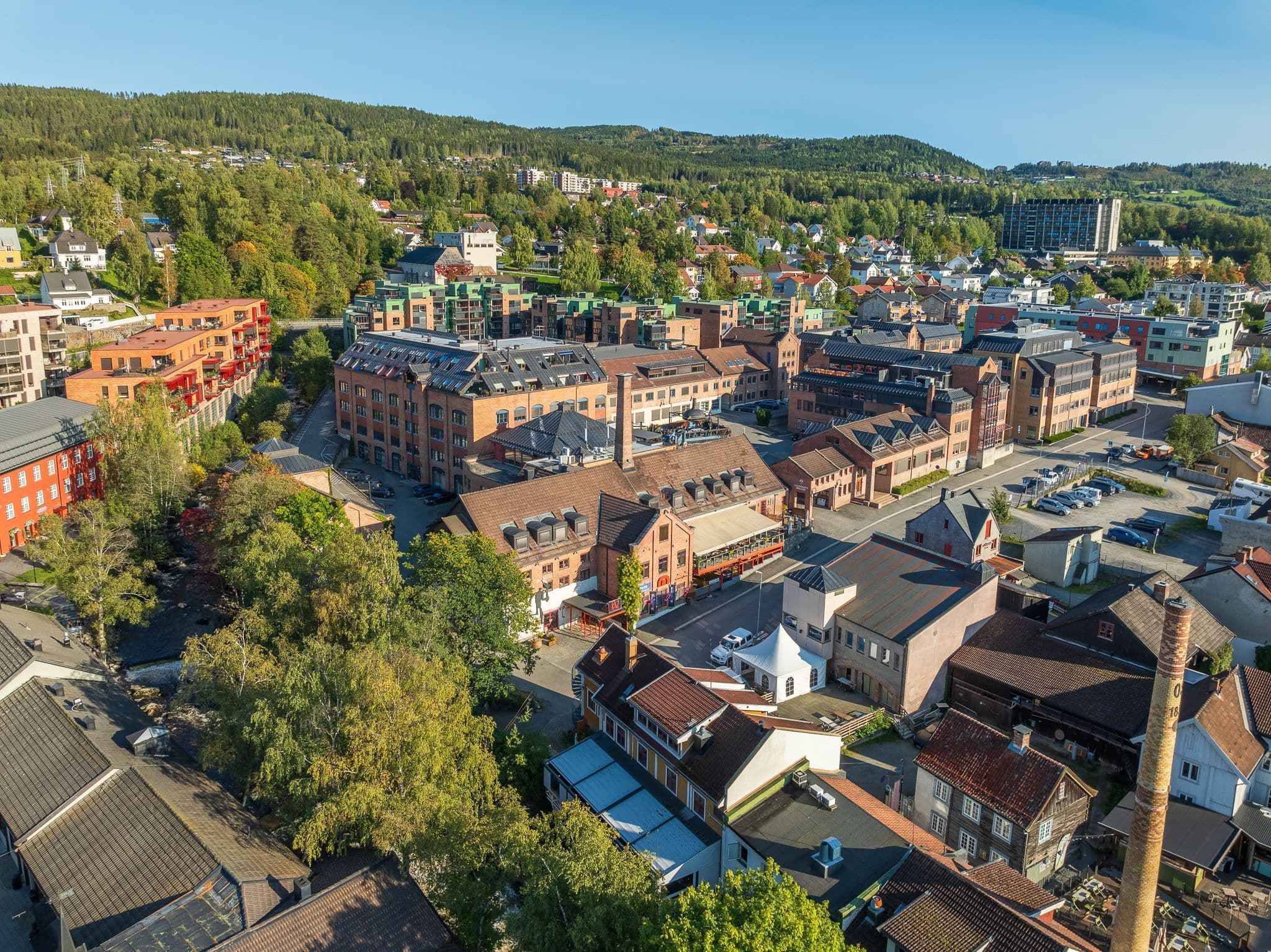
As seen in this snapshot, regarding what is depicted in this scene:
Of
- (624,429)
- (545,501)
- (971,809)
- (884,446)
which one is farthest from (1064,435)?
(971,809)

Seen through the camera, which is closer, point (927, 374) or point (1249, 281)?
point (927, 374)

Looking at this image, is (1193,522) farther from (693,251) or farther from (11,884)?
(693,251)

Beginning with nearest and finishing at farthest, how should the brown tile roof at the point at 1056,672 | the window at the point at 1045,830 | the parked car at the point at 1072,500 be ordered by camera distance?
the window at the point at 1045,830
the brown tile roof at the point at 1056,672
the parked car at the point at 1072,500

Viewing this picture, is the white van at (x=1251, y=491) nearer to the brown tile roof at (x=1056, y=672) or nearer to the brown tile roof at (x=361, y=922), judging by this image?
the brown tile roof at (x=1056, y=672)

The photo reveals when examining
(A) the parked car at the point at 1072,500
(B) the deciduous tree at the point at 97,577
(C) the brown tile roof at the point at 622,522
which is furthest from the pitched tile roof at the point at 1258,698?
(B) the deciduous tree at the point at 97,577

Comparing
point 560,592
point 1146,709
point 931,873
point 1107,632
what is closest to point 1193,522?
point 1107,632

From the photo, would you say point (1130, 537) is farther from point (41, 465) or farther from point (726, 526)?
point (41, 465)
